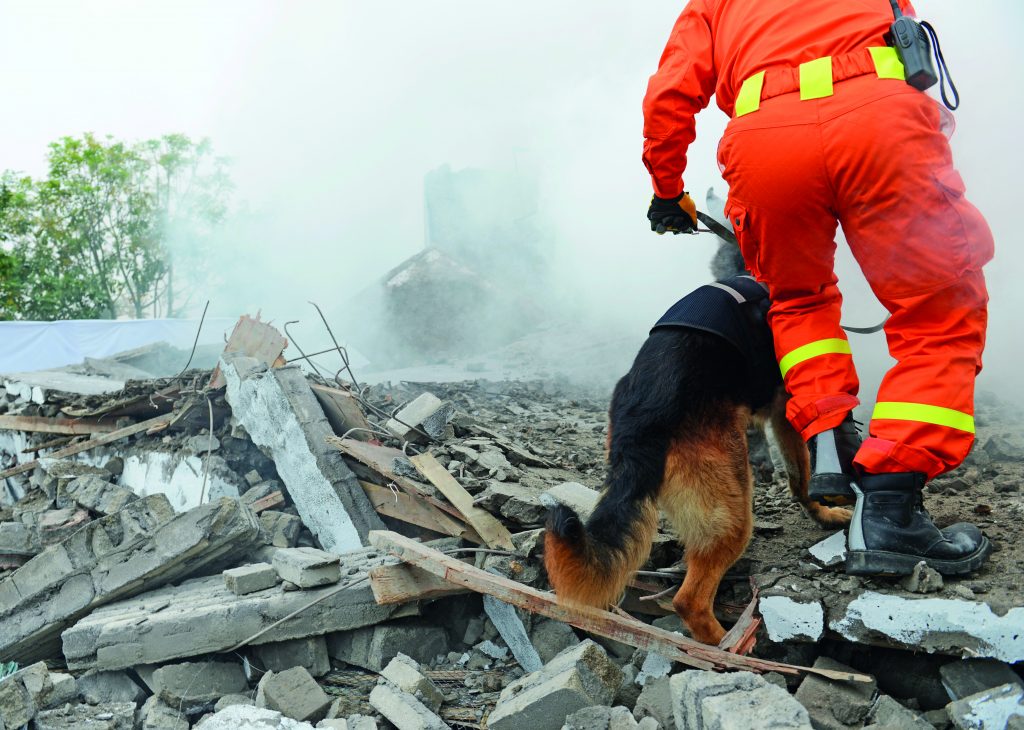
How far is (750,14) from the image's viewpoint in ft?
7.43

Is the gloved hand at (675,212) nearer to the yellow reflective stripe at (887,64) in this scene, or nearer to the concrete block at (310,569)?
the yellow reflective stripe at (887,64)

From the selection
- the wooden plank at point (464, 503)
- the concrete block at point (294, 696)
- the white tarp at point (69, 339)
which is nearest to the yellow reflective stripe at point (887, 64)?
the wooden plank at point (464, 503)

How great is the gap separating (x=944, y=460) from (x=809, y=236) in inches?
28.9

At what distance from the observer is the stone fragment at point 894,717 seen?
1903mm

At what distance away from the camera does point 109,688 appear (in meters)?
2.93

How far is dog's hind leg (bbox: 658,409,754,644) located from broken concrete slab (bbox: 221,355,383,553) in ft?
6.35

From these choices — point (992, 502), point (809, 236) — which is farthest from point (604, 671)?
point (992, 502)

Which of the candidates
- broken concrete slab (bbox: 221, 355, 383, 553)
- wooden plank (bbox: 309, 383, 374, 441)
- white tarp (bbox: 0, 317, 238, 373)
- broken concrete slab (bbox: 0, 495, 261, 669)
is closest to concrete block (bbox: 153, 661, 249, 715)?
broken concrete slab (bbox: 0, 495, 261, 669)

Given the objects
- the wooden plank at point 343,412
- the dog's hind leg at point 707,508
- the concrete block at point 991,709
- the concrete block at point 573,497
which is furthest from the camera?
the wooden plank at point 343,412

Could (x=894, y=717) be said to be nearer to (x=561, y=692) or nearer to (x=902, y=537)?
(x=902, y=537)

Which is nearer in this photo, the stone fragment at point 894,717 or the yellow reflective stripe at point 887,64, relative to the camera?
the stone fragment at point 894,717

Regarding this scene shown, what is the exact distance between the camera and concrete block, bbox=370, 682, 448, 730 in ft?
7.91

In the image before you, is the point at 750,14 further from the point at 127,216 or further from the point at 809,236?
the point at 127,216

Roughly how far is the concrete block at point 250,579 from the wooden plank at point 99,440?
227 cm
